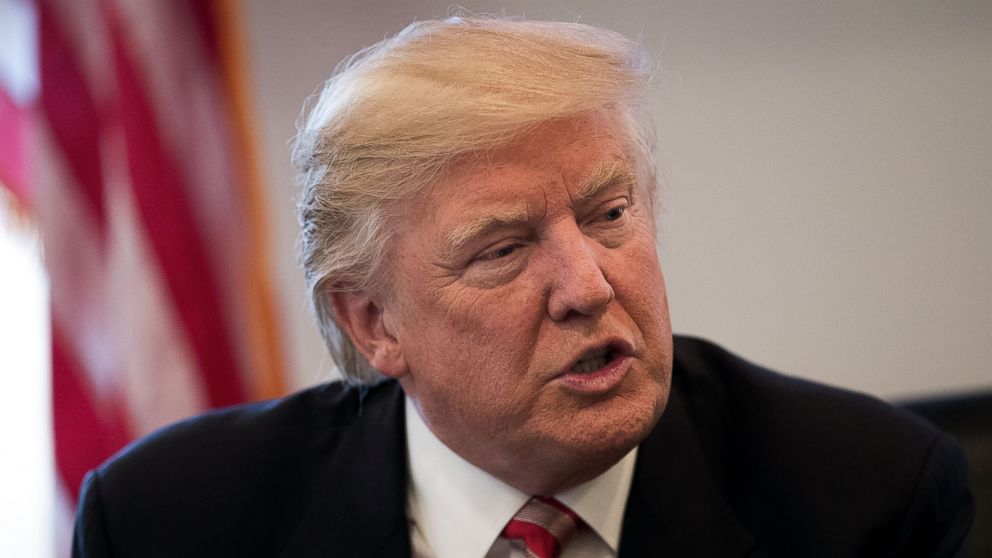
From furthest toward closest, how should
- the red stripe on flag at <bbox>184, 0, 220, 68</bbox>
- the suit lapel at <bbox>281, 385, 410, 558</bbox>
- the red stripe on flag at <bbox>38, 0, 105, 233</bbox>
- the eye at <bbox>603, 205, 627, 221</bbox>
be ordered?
1. the red stripe on flag at <bbox>184, 0, 220, 68</bbox>
2. the red stripe on flag at <bbox>38, 0, 105, 233</bbox>
3. the suit lapel at <bbox>281, 385, 410, 558</bbox>
4. the eye at <bbox>603, 205, 627, 221</bbox>

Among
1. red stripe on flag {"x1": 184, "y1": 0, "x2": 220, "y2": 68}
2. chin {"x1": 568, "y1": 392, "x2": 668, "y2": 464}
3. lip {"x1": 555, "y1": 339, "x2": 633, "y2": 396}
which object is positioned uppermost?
red stripe on flag {"x1": 184, "y1": 0, "x2": 220, "y2": 68}

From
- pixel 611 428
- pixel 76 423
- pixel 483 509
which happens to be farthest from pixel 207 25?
pixel 611 428

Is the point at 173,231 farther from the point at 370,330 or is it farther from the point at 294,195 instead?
Answer: the point at 370,330

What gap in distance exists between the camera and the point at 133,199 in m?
2.11

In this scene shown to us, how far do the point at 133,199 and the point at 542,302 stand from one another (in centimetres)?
112

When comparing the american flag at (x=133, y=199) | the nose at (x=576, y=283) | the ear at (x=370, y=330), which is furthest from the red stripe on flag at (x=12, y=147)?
the nose at (x=576, y=283)

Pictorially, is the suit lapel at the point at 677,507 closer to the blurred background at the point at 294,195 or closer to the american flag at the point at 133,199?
the blurred background at the point at 294,195

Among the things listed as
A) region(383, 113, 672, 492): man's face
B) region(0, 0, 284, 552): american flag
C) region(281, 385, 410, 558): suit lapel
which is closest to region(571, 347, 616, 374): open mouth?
region(383, 113, 672, 492): man's face

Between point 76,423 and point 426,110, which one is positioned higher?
point 426,110

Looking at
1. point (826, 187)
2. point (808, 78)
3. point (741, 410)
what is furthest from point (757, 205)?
point (741, 410)

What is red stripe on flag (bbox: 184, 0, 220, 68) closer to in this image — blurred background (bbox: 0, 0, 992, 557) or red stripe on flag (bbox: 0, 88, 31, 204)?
blurred background (bbox: 0, 0, 992, 557)

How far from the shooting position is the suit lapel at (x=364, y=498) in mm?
1552

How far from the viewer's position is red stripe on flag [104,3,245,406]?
6.84 feet

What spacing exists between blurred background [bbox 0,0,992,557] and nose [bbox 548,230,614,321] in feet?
2.70
